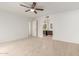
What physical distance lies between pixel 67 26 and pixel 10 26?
3410 mm

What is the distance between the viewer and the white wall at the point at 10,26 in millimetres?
5234

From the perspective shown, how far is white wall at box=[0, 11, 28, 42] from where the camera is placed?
5.23m

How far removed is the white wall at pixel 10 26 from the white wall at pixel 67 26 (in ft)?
7.91

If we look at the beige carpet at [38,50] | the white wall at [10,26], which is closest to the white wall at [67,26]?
the beige carpet at [38,50]

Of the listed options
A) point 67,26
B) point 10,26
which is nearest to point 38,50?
point 10,26

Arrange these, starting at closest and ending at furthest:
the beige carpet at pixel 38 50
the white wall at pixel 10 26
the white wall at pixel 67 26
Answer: the beige carpet at pixel 38 50 → the white wall at pixel 10 26 → the white wall at pixel 67 26

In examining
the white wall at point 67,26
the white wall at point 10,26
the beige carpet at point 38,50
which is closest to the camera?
the beige carpet at point 38,50

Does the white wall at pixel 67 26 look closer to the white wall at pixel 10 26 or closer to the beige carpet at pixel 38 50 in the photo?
the beige carpet at pixel 38 50

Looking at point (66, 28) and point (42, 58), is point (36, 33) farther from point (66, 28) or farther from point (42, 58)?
point (42, 58)

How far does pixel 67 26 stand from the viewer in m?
6.14

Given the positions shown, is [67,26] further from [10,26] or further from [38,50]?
[10,26]

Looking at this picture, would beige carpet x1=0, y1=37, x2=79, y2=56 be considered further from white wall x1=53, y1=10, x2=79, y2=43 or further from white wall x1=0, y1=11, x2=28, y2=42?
white wall x1=53, y1=10, x2=79, y2=43

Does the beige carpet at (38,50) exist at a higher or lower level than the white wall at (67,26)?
lower

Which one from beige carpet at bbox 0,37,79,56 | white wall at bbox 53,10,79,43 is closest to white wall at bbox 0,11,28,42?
beige carpet at bbox 0,37,79,56
